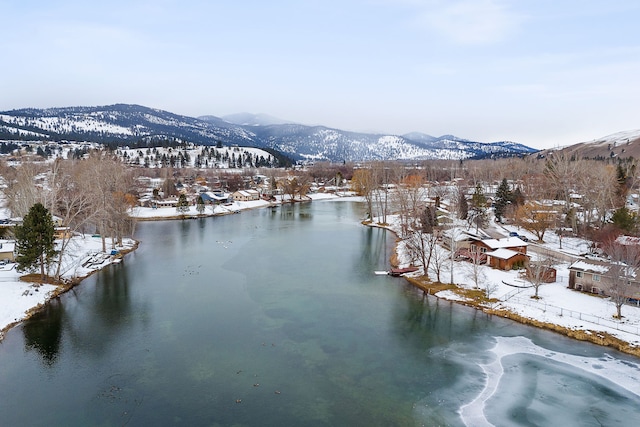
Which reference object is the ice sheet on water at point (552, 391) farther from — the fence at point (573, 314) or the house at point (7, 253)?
the house at point (7, 253)

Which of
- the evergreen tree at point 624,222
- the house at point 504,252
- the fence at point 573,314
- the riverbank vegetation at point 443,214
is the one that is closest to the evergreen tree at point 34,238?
the riverbank vegetation at point 443,214

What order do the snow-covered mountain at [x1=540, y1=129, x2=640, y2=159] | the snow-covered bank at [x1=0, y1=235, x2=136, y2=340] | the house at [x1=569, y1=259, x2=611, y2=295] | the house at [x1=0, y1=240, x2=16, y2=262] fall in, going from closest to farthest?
the snow-covered bank at [x1=0, y1=235, x2=136, y2=340] → the house at [x1=569, y1=259, x2=611, y2=295] → the house at [x1=0, y1=240, x2=16, y2=262] → the snow-covered mountain at [x1=540, y1=129, x2=640, y2=159]

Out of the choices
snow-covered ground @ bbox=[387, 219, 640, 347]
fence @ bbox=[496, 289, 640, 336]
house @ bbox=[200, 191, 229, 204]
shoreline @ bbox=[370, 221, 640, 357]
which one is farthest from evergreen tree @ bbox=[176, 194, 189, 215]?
fence @ bbox=[496, 289, 640, 336]

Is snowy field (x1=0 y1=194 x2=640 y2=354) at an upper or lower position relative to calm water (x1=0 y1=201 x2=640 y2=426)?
upper

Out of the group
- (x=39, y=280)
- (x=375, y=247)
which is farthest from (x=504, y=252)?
(x=39, y=280)

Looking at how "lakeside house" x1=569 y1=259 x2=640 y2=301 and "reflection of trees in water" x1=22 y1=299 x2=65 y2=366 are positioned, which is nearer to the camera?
"reflection of trees in water" x1=22 y1=299 x2=65 y2=366

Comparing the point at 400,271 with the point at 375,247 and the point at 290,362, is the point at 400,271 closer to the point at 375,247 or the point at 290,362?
A: the point at 375,247

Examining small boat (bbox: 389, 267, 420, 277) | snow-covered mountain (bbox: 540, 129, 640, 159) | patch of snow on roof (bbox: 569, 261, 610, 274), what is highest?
snow-covered mountain (bbox: 540, 129, 640, 159)

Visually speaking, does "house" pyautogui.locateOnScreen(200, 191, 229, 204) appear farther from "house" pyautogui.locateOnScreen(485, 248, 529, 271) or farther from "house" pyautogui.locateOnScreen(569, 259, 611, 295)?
"house" pyautogui.locateOnScreen(569, 259, 611, 295)
